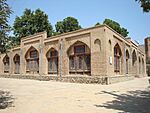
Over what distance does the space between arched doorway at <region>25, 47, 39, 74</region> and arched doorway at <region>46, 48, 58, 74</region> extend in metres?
2.87

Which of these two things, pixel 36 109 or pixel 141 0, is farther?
pixel 141 0

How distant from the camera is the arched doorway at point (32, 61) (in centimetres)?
2770

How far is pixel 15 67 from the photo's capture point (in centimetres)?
3284

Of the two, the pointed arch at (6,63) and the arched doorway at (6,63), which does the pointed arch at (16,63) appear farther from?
the arched doorway at (6,63)

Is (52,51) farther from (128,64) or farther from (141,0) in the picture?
(141,0)

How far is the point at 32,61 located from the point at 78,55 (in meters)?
9.50

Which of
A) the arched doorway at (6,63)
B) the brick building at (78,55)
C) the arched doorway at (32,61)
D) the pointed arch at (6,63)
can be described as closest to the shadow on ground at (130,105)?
the brick building at (78,55)

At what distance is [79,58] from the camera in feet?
70.9

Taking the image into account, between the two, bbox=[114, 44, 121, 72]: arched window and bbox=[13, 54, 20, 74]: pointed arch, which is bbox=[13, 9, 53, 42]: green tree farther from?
bbox=[114, 44, 121, 72]: arched window

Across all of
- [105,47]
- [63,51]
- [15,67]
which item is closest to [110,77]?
[105,47]

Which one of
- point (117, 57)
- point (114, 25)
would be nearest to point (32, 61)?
point (117, 57)

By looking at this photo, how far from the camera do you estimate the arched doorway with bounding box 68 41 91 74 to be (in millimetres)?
20719

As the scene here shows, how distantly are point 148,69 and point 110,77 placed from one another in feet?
92.6

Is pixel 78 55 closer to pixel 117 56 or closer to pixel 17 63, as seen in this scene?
pixel 117 56
